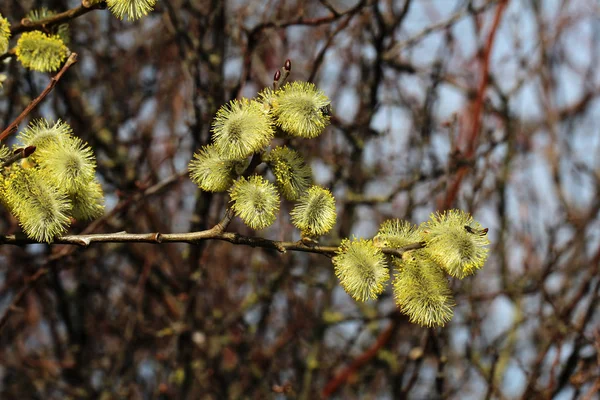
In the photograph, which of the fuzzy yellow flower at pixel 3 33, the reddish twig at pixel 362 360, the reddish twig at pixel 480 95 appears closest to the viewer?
the fuzzy yellow flower at pixel 3 33

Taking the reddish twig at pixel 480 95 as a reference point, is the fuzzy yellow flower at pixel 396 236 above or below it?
below

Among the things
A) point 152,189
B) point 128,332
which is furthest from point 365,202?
point 128,332

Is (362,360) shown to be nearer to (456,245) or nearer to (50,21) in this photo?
(456,245)

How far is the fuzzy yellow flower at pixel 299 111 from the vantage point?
1.90m

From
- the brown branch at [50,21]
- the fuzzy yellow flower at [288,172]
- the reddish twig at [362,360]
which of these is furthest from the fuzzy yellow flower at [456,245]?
the reddish twig at [362,360]

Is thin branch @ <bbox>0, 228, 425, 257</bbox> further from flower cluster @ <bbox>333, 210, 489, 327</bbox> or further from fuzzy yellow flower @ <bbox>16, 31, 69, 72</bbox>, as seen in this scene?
fuzzy yellow flower @ <bbox>16, 31, 69, 72</bbox>

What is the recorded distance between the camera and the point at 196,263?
4.26 meters

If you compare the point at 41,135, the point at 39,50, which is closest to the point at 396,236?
the point at 41,135

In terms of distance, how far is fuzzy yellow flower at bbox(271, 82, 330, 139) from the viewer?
6.24ft

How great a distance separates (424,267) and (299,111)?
1.85 feet

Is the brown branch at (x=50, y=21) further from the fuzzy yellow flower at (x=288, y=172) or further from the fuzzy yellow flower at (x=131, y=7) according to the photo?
the fuzzy yellow flower at (x=288, y=172)

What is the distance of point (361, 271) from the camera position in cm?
190

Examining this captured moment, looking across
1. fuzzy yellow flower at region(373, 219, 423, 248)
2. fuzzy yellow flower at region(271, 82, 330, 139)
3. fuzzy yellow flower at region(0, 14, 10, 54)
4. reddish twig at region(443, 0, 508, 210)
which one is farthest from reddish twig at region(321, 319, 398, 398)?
fuzzy yellow flower at region(0, 14, 10, 54)

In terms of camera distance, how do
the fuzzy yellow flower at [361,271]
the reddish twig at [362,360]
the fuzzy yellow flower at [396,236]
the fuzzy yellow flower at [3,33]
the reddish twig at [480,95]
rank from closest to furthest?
the fuzzy yellow flower at [361,271]
the fuzzy yellow flower at [396,236]
the fuzzy yellow flower at [3,33]
the reddish twig at [480,95]
the reddish twig at [362,360]
